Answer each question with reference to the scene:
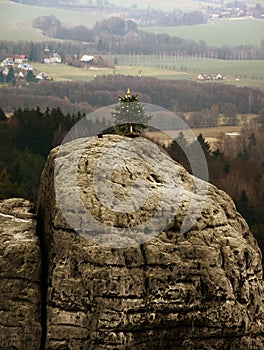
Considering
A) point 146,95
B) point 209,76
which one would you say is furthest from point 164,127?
point 209,76

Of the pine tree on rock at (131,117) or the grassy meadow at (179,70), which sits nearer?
the pine tree on rock at (131,117)

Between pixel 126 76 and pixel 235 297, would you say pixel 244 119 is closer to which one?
pixel 126 76

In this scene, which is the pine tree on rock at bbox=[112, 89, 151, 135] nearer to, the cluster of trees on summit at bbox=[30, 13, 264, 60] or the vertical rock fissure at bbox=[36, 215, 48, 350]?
Answer: the vertical rock fissure at bbox=[36, 215, 48, 350]

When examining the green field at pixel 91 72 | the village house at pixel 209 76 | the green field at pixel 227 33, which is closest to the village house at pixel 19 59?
the green field at pixel 91 72

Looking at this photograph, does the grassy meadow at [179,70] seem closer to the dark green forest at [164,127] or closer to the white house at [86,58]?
the white house at [86,58]

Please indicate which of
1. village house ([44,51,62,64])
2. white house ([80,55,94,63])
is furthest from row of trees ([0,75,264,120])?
village house ([44,51,62,64])
